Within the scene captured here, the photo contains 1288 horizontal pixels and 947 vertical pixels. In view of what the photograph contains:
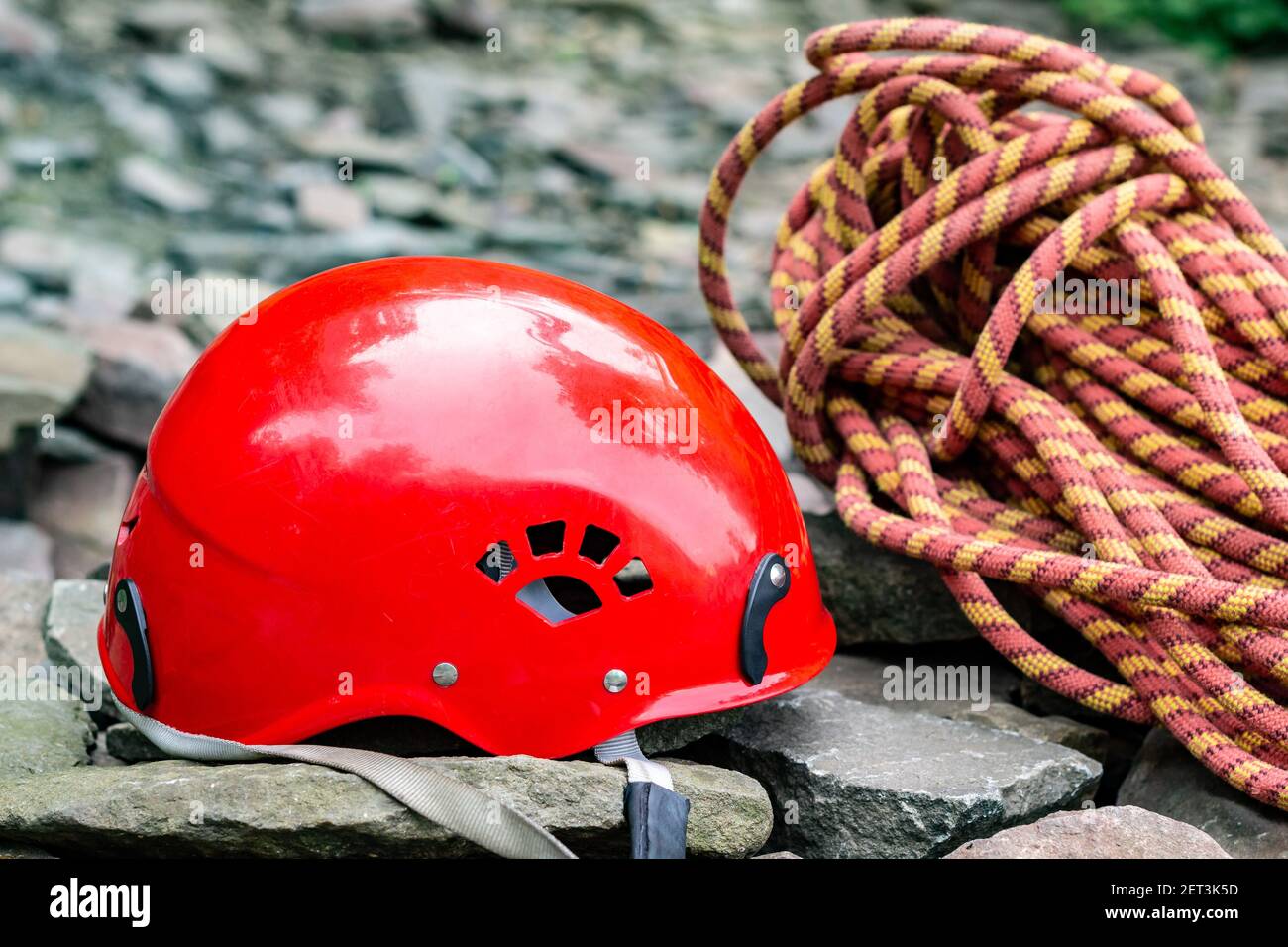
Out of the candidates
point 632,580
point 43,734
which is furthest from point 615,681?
point 43,734

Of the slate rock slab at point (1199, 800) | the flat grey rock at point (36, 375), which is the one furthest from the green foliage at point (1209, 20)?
the slate rock slab at point (1199, 800)

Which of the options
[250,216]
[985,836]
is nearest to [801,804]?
[985,836]

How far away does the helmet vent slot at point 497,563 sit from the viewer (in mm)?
2150

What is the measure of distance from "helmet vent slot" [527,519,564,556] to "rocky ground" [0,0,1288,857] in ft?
1.10

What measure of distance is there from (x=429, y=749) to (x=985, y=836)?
2.88ft

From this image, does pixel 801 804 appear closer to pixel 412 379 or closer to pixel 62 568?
pixel 412 379

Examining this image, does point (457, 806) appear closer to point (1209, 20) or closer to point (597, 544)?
point (597, 544)

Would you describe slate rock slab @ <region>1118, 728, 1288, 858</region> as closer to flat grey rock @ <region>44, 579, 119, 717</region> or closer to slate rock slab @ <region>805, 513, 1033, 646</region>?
slate rock slab @ <region>805, 513, 1033, 646</region>

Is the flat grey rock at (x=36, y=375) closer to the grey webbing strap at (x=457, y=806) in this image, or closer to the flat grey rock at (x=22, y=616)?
the flat grey rock at (x=22, y=616)

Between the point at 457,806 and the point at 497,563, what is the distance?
1.21ft

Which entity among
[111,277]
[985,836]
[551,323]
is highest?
[111,277]

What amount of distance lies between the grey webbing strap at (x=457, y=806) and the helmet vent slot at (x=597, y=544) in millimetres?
401

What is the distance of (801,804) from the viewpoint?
2.30 metres

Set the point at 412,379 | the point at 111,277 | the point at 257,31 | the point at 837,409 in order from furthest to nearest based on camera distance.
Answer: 1. the point at 257,31
2. the point at 111,277
3. the point at 837,409
4. the point at 412,379
